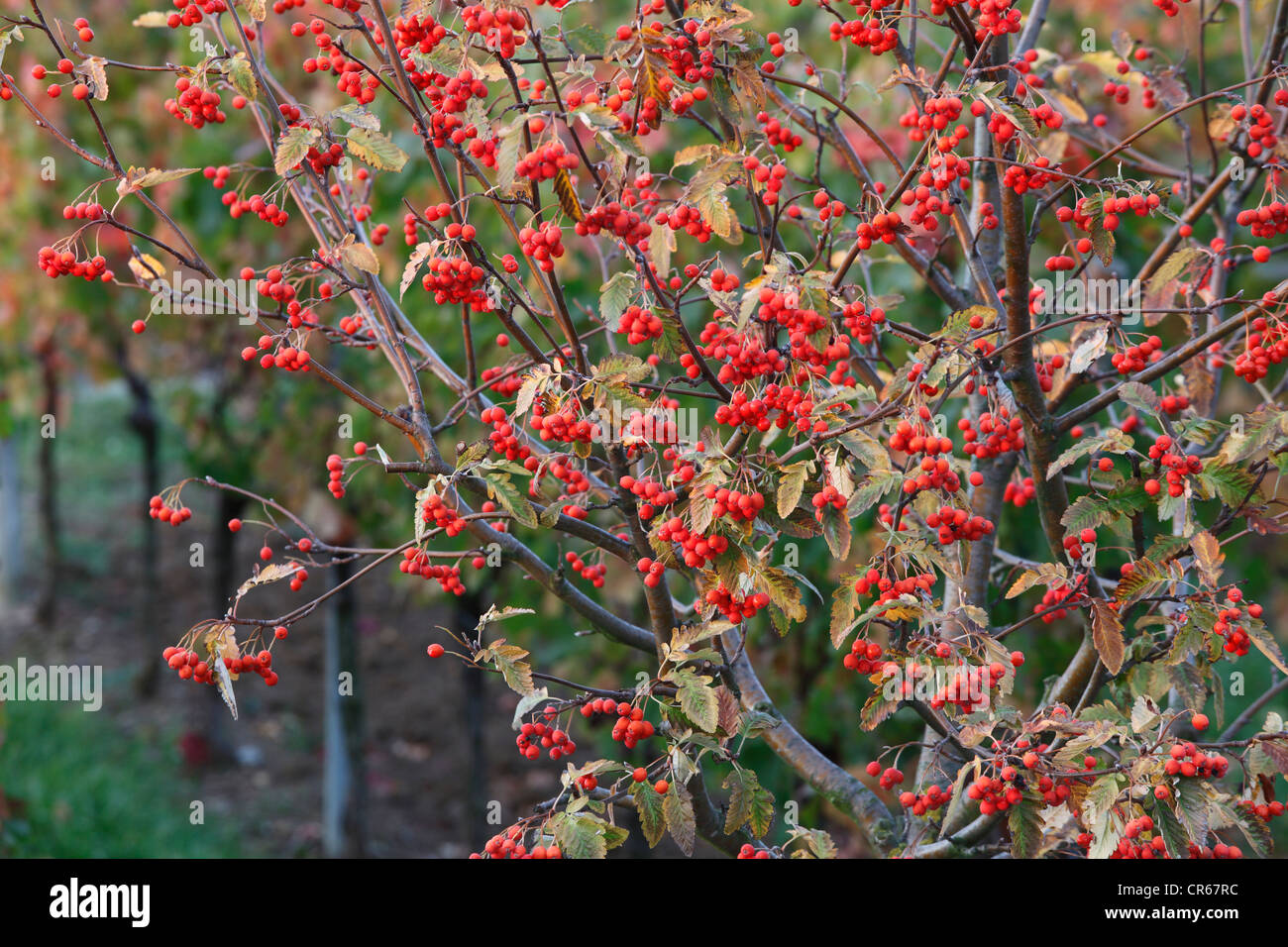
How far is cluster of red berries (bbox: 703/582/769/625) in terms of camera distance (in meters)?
2.28

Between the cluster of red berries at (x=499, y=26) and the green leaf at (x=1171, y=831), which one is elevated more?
the cluster of red berries at (x=499, y=26)

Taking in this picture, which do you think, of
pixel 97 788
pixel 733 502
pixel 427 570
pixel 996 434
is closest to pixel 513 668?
pixel 427 570

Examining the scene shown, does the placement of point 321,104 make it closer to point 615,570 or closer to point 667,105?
point 615,570

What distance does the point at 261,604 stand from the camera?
1031 cm

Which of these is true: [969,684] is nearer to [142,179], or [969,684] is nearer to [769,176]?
[769,176]

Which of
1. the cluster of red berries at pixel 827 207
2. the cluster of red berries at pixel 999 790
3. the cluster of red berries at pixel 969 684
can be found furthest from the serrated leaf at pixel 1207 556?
the cluster of red berries at pixel 827 207

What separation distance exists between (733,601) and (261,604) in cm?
888

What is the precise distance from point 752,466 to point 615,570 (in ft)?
10.0

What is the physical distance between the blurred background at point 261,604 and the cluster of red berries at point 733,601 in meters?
1.62

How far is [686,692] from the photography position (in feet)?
7.49

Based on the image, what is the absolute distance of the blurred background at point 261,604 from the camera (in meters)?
5.68

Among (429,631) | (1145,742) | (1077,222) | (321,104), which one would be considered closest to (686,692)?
(1145,742)

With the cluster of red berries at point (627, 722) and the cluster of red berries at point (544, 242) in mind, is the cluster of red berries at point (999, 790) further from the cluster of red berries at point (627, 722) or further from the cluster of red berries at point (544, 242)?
the cluster of red berries at point (544, 242)

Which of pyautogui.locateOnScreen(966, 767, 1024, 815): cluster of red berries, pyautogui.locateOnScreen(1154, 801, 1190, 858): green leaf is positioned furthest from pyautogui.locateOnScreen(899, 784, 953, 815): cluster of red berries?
pyautogui.locateOnScreen(1154, 801, 1190, 858): green leaf
